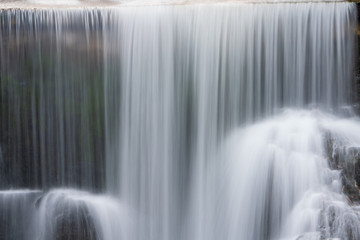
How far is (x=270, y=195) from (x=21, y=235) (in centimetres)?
401

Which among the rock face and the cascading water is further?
the cascading water

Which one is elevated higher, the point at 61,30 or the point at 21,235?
the point at 61,30

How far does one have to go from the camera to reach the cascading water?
22.7 ft

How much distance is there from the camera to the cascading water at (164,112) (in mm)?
6930

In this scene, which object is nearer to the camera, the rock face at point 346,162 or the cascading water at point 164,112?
the rock face at point 346,162

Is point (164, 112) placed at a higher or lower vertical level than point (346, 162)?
higher

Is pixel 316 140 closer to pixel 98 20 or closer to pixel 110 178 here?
pixel 110 178

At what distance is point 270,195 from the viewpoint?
682cm

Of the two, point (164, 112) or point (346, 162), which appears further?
point (164, 112)

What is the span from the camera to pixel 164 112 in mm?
7355

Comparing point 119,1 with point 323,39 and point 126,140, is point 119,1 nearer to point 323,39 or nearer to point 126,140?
point 126,140

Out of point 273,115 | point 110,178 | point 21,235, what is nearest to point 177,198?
point 110,178

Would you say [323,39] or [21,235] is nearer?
[323,39]

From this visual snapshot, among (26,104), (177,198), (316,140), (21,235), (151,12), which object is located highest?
(151,12)
